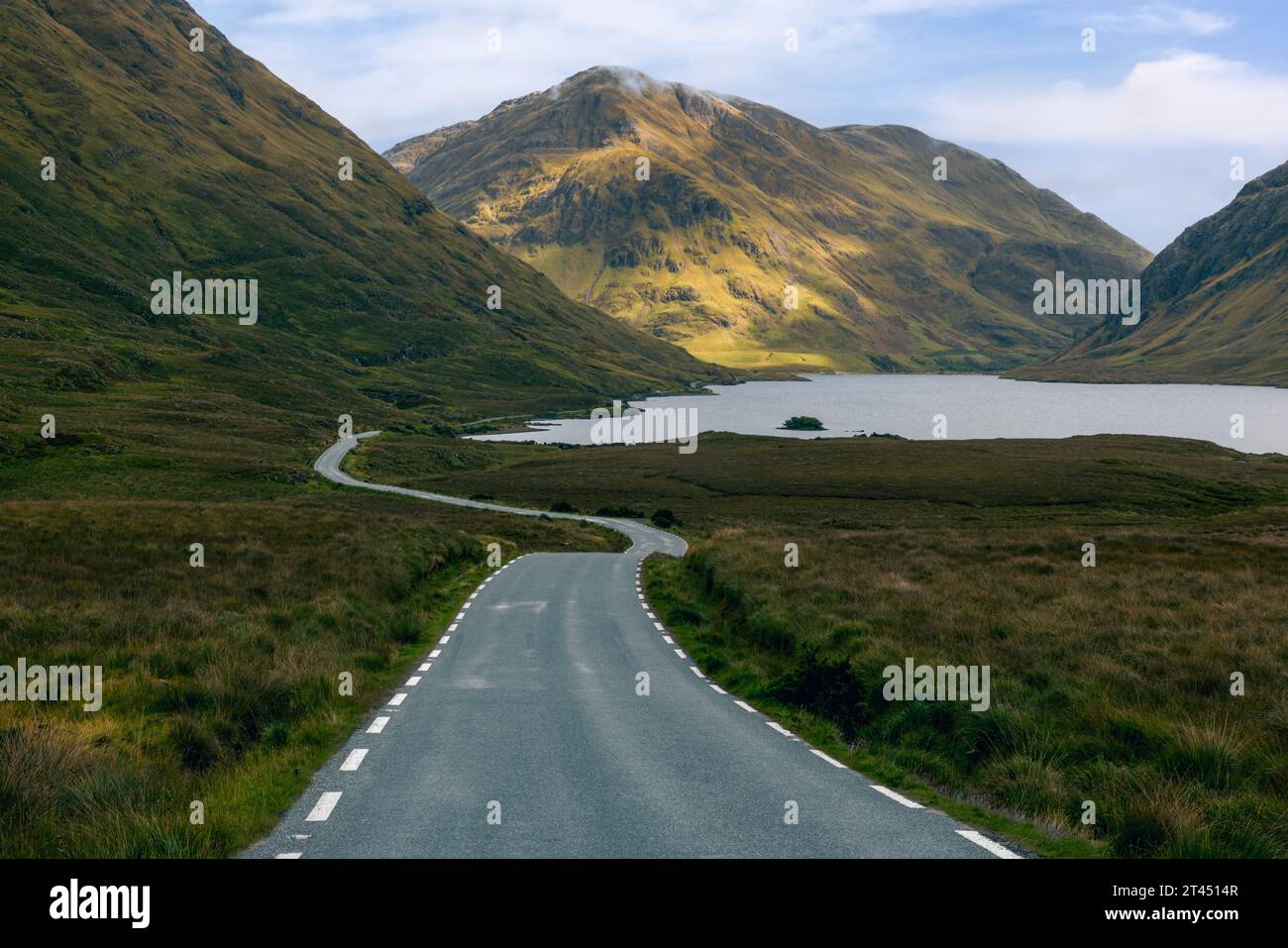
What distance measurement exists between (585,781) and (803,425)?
171 metres

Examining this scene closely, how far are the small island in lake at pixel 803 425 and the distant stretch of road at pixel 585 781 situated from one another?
159 m

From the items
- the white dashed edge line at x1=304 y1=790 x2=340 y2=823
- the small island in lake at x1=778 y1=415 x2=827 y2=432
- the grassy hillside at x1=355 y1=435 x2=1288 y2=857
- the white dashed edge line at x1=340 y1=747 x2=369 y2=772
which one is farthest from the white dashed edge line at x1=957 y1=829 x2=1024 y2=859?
the small island in lake at x1=778 y1=415 x2=827 y2=432

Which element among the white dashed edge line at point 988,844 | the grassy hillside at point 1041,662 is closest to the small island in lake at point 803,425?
the grassy hillside at point 1041,662

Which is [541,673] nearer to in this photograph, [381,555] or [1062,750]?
[1062,750]

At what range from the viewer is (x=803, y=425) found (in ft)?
588

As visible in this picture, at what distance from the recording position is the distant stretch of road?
8648mm

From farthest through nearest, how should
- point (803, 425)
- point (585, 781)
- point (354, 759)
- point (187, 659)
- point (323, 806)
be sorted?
point (803, 425) < point (187, 659) < point (354, 759) < point (585, 781) < point (323, 806)

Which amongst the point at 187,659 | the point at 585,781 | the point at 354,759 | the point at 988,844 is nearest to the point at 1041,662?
the point at 988,844

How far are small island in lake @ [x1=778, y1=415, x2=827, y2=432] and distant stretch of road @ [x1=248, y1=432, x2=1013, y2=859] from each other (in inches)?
6256

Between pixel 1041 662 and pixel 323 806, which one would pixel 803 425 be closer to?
pixel 1041 662

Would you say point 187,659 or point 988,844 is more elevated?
point 187,659

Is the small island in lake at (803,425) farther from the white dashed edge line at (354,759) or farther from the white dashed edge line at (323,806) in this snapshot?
the white dashed edge line at (323,806)

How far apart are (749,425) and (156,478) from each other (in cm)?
12401
